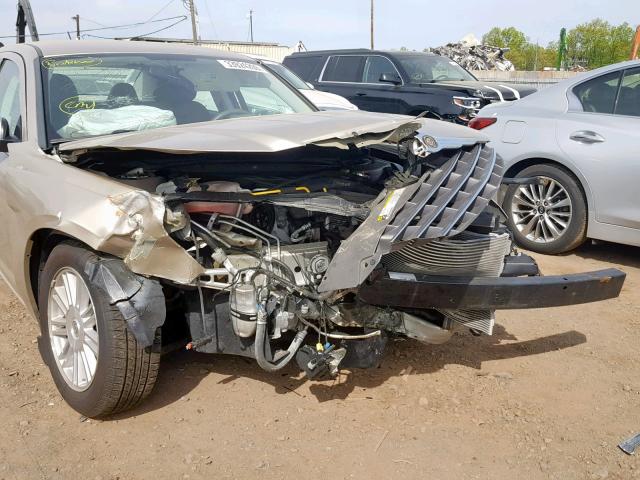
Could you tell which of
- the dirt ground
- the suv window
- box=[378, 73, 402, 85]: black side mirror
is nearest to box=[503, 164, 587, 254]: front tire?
the dirt ground

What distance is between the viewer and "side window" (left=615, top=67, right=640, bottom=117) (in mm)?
4977

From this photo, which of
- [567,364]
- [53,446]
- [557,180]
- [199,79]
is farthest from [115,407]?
[557,180]

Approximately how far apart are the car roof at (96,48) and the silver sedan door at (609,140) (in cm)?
300

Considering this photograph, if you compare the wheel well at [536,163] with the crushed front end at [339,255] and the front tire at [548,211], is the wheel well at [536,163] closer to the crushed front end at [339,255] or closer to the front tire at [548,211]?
the front tire at [548,211]

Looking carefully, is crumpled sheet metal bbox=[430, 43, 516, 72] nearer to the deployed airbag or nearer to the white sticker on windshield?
the white sticker on windshield

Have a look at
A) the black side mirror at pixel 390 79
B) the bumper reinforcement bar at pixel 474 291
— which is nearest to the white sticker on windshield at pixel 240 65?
the bumper reinforcement bar at pixel 474 291

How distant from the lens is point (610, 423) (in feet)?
9.63

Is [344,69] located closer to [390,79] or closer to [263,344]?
[390,79]

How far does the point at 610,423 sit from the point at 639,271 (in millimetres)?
2504

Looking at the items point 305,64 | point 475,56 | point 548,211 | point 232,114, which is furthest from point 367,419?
point 475,56

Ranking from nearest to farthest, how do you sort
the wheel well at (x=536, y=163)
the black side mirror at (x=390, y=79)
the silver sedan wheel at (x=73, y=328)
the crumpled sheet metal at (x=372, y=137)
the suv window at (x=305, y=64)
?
the crumpled sheet metal at (x=372, y=137) → the silver sedan wheel at (x=73, y=328) → the wheel well at (x=536, y=163) → the black side mirror at (x=390, y=79) → the suv window at (x=305, y=64)

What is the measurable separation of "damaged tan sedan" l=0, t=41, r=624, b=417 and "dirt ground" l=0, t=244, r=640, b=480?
0.23 m

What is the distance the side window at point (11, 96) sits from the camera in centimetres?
349

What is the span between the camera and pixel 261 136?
267cm
